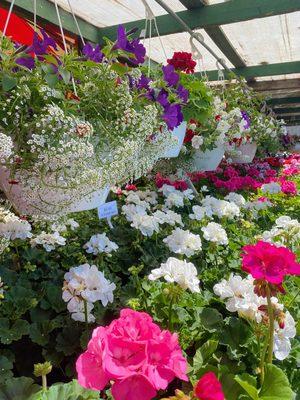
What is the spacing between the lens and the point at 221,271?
133cm

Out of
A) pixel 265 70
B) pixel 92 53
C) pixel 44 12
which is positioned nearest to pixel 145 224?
pixel 92 53

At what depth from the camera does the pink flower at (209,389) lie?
0.45 metres

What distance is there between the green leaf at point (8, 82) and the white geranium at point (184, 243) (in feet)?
2.17

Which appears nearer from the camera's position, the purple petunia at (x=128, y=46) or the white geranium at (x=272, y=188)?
the purple petunia at (x=128, y=46)

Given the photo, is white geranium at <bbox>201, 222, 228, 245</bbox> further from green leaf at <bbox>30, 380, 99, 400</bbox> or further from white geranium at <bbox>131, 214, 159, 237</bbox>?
green leaf at <bbox>30, 380, 99, 400</bbox>

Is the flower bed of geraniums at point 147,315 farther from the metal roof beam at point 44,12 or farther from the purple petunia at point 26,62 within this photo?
the metal roof beam at point 44,12

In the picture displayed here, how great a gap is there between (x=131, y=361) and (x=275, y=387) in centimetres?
41

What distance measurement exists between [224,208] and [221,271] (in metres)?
0.41

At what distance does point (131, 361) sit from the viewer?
45cm

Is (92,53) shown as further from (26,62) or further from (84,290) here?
(84,290)

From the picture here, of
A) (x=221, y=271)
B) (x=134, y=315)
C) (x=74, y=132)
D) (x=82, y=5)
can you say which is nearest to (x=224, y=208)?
(x=221, y=271)

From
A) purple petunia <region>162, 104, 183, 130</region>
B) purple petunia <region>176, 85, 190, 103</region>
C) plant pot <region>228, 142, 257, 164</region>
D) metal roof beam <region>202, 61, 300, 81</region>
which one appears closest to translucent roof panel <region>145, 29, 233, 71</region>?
metal roof beam <region>202, 61, 300, 81</region>

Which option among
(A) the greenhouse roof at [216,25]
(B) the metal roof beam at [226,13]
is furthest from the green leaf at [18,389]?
(B) the metal roof beam at [226,13]

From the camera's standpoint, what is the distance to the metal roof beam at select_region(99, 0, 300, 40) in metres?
2.35
